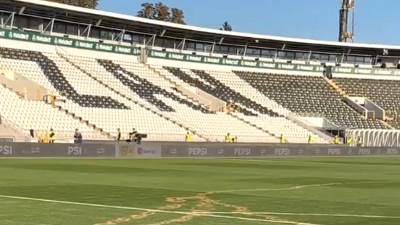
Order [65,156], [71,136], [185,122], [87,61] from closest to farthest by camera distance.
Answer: [65,156] → [71,136] → [185,122] → [87,61]

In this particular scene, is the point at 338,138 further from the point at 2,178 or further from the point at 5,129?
the point at 2,178

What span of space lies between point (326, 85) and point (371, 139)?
15.3 m

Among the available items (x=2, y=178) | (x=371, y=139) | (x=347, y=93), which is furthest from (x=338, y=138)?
(x=2, y=178)

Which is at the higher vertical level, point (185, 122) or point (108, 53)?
point (108, 53)

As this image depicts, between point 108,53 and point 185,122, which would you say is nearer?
point 185,122

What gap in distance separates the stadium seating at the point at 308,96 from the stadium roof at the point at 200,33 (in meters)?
4.82

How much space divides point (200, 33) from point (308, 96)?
15225mm

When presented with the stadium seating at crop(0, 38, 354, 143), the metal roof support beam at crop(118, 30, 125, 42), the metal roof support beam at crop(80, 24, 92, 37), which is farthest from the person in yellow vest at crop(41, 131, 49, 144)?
the metal roof support beam at crop(118, 30, 125, 42)

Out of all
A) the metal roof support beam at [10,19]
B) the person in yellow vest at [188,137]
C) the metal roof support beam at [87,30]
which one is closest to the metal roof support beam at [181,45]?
the metal roof support beam at [87,30]

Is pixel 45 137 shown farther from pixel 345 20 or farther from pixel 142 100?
pixel 345 20

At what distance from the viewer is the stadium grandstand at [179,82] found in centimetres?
6194

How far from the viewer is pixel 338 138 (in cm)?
7806

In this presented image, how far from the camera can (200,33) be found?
88938 mm

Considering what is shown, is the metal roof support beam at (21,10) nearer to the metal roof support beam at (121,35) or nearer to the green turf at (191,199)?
the metal roof support beam at (121,35)
